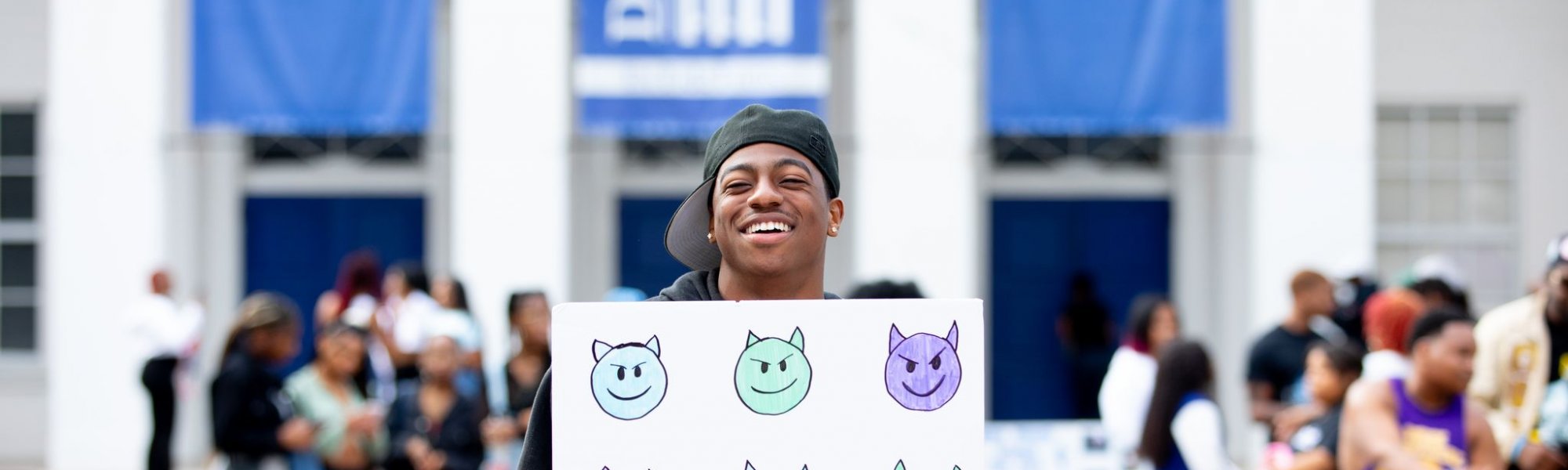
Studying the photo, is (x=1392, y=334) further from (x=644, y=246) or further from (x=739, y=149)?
(x=644, y=246)

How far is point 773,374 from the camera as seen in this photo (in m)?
2.53

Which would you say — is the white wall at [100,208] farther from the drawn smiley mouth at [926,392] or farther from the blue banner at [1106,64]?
the drawn smiley mouth at [926,392]

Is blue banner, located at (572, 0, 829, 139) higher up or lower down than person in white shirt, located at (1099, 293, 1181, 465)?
higher up

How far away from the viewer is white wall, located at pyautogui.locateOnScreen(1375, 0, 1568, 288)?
13.7 metres

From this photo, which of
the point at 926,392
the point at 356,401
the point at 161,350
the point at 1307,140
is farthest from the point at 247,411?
the point at 1307,140

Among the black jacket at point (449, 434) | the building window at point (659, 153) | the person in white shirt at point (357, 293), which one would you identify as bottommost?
the black jacket at point (449, 434)

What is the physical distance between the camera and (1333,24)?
13.1 metres

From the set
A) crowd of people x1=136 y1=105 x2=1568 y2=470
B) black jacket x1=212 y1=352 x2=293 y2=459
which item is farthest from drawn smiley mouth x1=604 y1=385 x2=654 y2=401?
black jacket x1=212 y1=352 x2=293 y2=459

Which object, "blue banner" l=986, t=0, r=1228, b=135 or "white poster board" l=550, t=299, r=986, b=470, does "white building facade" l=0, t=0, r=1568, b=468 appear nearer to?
"blue banner" l=986, t=0, r=1228, b=135

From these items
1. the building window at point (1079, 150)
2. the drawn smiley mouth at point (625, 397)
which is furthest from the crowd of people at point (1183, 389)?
the building window at point (1079, 150)

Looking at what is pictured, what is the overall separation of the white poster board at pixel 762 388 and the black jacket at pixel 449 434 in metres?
5.58

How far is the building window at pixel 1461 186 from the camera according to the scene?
45.4 ft

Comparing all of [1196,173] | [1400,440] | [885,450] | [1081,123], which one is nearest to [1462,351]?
[1400,440]

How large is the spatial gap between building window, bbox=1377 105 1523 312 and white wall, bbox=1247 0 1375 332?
935mm
